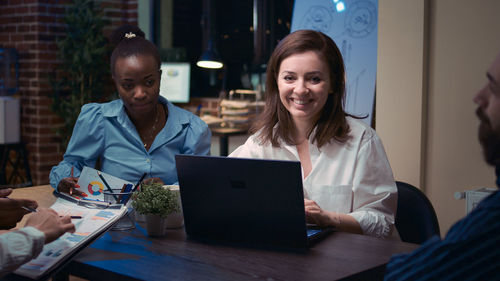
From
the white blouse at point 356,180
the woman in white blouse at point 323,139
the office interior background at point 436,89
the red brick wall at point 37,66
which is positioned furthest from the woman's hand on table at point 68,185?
the red brick wall at point 37,66

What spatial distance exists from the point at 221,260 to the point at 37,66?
4.47 m

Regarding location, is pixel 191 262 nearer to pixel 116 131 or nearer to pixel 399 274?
pixel 399 274

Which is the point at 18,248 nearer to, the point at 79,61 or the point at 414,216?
the point at 414,216

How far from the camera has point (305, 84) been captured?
192cm

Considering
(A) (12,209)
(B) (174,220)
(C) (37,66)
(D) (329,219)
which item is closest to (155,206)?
(B) (174,220)

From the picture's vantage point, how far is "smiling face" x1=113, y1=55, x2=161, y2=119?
213 cm

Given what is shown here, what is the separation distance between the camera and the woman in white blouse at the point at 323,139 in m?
1.81

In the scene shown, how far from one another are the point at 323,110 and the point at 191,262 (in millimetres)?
896

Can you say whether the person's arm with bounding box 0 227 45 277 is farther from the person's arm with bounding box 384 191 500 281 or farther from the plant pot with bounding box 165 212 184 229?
the person's arm with bounding box 384 191 500 281

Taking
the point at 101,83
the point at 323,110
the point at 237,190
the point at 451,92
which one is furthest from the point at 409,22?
the point at 101,83

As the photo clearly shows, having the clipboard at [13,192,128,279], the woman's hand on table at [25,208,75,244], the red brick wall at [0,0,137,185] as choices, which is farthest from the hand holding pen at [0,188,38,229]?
the red brick wall at [0,0,137,185]

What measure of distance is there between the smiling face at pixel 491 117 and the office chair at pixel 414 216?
97 cm

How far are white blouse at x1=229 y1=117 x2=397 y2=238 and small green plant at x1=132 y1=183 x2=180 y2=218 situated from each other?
513 millimetres

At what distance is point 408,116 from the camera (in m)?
2.68
